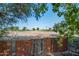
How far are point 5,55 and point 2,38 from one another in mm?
144

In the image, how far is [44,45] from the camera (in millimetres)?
1448

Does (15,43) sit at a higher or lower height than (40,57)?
higher

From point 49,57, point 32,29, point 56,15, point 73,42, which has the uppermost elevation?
point 56,15

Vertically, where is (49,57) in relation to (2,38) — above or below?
below

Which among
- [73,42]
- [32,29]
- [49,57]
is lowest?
[49,57]

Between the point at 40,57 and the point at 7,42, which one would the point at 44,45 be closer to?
the point at 40,57

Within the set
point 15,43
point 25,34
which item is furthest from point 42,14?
point 15,43

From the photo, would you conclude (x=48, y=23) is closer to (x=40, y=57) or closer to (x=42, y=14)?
(x=42, y=14)

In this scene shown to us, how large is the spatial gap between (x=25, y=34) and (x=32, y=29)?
0.07 m

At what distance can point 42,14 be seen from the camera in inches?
57.4

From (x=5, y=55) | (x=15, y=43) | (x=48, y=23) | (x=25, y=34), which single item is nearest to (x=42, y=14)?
(x=48, y=23)

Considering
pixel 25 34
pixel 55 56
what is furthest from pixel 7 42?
pixel 55 56

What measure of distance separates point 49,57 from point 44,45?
11cm

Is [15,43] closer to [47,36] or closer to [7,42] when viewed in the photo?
[7,42]
